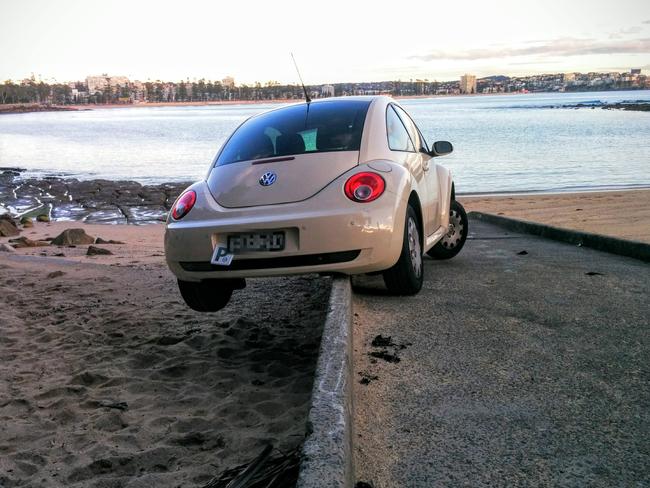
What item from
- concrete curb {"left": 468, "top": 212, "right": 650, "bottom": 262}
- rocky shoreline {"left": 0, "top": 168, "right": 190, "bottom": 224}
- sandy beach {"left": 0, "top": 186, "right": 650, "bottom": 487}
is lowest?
rocky shoreline {"left": 0, "top": 168, "right": 190, "bottom": 224}

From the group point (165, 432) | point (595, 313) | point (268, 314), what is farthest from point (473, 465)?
point (268, 314)

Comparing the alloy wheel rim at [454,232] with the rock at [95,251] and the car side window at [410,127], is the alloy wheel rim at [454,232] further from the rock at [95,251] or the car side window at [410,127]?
the rock at [95,251]

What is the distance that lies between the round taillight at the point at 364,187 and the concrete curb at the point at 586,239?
3.53 m

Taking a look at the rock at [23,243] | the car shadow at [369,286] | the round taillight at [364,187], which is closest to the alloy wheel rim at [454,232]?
the car shadow at [369,286]

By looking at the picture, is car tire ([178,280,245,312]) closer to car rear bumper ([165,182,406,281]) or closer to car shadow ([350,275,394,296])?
car rear bumper ([165,182,406,281])

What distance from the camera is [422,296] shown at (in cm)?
554

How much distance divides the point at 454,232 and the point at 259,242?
3517 mm

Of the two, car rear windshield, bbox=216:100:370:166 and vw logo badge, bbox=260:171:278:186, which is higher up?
car rear windshield, bbox=216:100:370:166

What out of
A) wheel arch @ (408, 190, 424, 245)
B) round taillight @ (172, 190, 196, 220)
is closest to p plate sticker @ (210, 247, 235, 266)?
round taillight @ (172, 190, 196, 220)

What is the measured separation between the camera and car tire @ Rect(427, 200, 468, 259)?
7.50m

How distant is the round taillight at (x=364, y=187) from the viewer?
469cm

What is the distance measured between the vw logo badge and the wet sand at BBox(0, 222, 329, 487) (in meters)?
1.27

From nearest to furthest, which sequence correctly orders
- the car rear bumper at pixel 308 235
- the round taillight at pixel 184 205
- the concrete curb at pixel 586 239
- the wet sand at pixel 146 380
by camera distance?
the wet sand at pixel 146 380 < the car rear bumper at pixel 308 235 < the round taillight at pixel 184 205 < the concrete curb at pixel 586 239

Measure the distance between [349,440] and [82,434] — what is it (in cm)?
186
